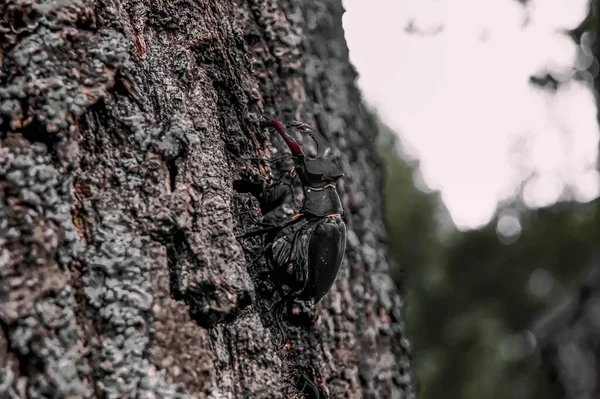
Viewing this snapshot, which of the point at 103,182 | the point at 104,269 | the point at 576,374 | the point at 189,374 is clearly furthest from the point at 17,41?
the point at 576,374

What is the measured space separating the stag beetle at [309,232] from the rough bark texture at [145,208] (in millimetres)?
53

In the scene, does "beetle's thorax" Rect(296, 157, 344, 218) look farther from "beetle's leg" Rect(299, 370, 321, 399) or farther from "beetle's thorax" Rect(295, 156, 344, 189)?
"beetle's leg" Rect(299, 370, 321, 399)

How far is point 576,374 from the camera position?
3.42 meters

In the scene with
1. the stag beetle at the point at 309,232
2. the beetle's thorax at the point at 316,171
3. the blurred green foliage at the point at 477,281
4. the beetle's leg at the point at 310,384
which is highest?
the beetle's thorax at the point at 316,171

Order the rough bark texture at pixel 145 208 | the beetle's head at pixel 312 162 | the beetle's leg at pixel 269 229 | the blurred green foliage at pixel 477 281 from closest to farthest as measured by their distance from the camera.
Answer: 1. the rough bark texture at pixel 145 208
2. the beetle's leg at pixel 269 229
3. the beetle's head at pixel 312 162
4. the blurred green foliage at pixel 477 281

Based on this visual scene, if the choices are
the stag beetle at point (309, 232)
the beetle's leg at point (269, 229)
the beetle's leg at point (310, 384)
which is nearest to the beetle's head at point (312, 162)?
the stag beetle at point (309, 232)

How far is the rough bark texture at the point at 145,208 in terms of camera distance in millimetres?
1225

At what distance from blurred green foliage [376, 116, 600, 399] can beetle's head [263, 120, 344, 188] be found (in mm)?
18753

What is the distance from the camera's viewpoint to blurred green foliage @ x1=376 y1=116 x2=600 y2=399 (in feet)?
71.9

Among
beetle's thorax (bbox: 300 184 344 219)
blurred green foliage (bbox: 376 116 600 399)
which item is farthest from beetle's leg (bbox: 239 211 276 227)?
blurred green foliage (bbox: 376 116 600 399)

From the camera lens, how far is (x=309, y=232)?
5.87 ft

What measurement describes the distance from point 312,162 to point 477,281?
2445cm

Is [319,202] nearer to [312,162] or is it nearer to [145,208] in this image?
[312,162]

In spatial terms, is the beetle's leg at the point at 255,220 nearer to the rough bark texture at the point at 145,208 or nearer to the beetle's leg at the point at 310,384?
the rough bark texture at the point at 145,208
